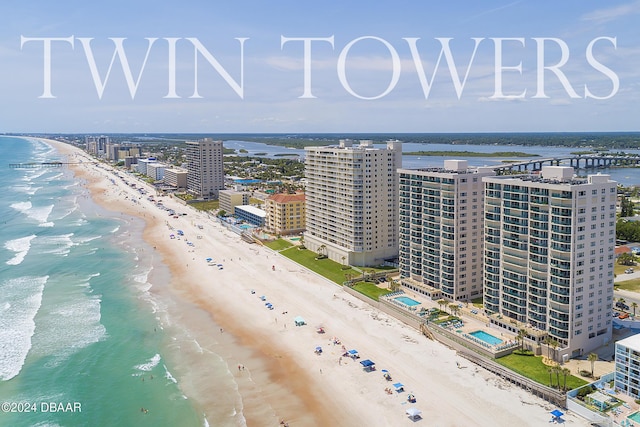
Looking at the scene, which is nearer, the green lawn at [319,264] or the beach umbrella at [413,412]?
the beach umbrella at [413,412]

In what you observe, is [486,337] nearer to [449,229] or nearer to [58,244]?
[449,229]

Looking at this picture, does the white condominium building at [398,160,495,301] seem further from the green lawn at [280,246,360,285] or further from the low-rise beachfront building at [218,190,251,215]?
the low-rise beachfront building at [218,190,251,215]

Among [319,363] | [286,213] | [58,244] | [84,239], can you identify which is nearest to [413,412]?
[319,363]

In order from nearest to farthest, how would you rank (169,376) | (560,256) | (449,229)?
(560,256), (169,376), (449,229)

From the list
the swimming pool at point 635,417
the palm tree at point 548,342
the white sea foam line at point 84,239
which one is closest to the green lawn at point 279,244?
the white sea foam line at point 84,239

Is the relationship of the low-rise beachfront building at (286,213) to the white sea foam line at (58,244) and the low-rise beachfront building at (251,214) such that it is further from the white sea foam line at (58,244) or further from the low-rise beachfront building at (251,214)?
the white sea foam line at (58,244)
